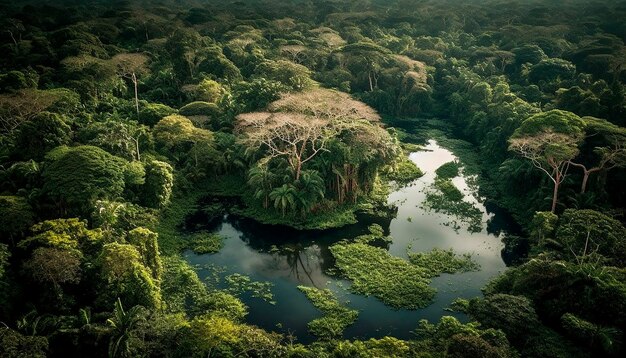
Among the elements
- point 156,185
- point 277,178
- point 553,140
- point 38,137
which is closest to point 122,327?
point 156,185

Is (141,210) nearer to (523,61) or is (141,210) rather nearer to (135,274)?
(135,274)

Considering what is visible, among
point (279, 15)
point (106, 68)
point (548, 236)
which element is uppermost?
point (279, 15)

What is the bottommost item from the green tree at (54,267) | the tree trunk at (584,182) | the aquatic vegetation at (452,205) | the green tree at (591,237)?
the aquatic vegetation at (452,205)

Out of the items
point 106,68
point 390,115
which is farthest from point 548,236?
point 106,68

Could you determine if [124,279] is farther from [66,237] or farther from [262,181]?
[262,181]

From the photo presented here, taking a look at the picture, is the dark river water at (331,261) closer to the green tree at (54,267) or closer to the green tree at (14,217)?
the green tree at (54,267)

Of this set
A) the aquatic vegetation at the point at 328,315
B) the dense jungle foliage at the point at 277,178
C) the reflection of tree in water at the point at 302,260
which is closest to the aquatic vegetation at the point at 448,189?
the dense jungle foliage at the point at 277,178
